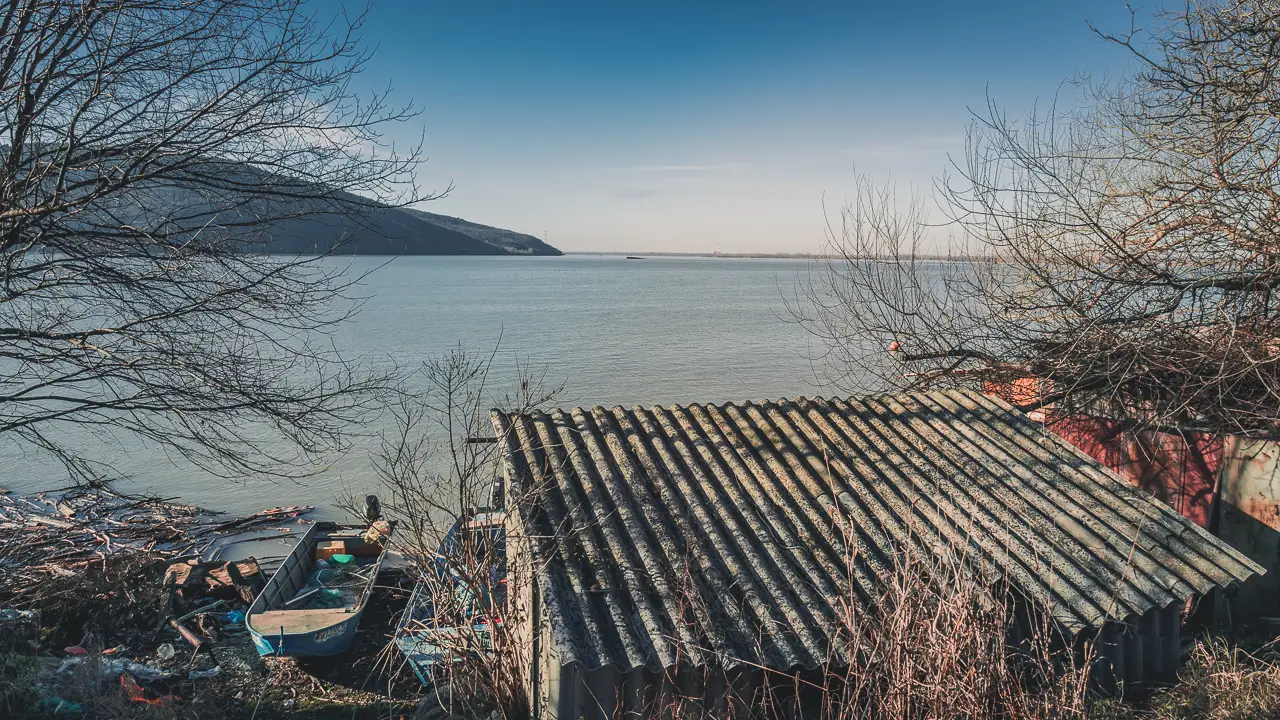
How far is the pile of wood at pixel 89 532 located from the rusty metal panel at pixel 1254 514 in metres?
16.3

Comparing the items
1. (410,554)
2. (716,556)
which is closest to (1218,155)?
(716,556)

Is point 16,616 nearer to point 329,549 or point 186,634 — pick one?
point 186,634

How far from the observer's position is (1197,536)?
26.2 ft

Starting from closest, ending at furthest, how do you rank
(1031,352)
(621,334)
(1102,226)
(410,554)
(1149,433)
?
(410,554), (1149,433), (1102,226), (1031,352), (621,334)

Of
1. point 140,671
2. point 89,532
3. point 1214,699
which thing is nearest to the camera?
point 1214,699

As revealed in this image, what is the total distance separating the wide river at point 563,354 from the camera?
69.0 ft

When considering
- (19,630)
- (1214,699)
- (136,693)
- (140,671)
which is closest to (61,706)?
(136,693)

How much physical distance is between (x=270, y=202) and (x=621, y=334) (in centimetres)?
3872

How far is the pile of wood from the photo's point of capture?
13.4 metres

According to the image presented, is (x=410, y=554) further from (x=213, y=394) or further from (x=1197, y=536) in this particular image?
(x=1197, y=536)

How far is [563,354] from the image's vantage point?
38.6 meters

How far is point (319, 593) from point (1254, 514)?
46.5 ft

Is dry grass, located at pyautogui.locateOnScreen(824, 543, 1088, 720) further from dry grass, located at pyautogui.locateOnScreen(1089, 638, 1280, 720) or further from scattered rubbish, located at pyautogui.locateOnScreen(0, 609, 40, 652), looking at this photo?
scattered rubbish, located at pyautogui.locateOnScreen(0, 609, 40, 652)

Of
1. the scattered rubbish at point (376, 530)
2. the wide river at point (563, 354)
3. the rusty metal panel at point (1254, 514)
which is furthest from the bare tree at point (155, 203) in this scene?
the rusty metal panel at point (1254, 514)
